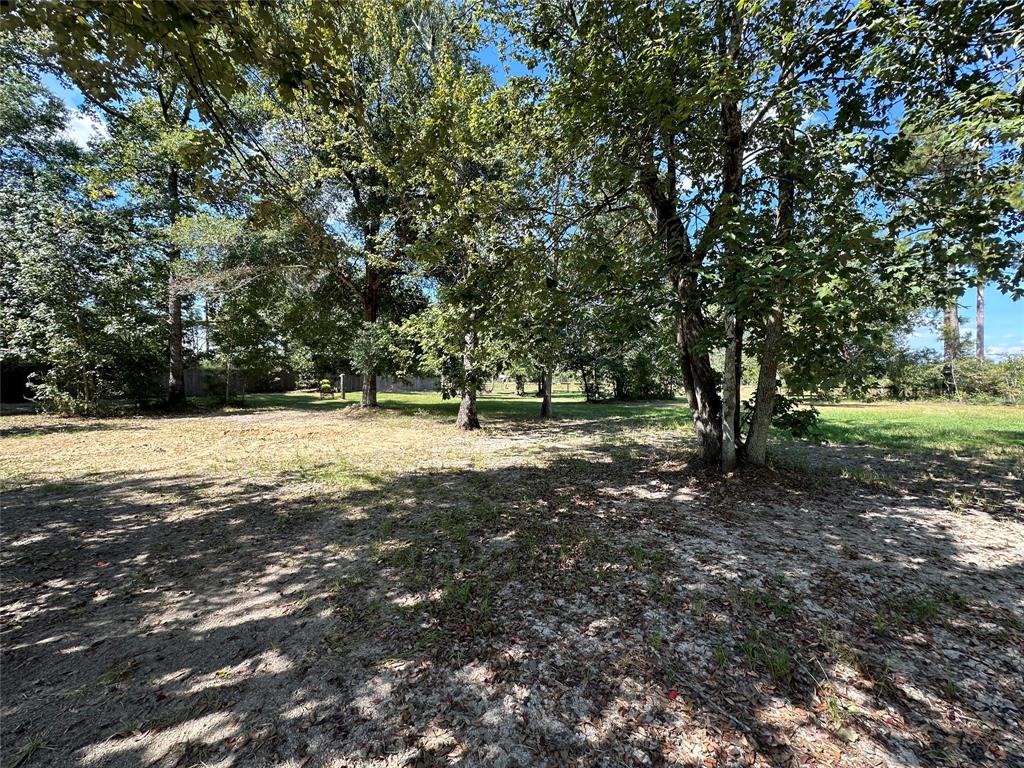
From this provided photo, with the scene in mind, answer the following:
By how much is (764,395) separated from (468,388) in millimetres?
7053

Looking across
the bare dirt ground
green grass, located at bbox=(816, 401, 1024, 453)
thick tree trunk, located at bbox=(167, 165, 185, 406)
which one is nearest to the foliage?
the bare dirt ground

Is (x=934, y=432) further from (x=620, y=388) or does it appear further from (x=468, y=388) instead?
(x=620, y=388)

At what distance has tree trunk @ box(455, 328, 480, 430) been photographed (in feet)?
34.0

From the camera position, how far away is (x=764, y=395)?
19.7 feet

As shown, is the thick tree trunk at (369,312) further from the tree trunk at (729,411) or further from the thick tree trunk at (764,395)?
the thick tree trunk at (764,395)

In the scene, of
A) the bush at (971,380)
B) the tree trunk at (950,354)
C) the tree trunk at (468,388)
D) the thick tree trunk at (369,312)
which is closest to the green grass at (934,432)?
the bush at (971,380)

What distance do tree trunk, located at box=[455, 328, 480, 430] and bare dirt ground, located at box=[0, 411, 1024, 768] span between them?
16.9 ft

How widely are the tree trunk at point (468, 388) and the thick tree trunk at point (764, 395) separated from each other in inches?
231

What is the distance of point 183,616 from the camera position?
280 centimetres

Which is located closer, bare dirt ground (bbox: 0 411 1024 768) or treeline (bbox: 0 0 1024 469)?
bare dirt ground (bbox: 0 411 1024 768)

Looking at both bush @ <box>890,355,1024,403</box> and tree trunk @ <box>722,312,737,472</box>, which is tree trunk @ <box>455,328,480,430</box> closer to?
tree trunk @ <box>722,312,737,472</box>

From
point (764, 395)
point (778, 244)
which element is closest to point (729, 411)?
point (764, 395)

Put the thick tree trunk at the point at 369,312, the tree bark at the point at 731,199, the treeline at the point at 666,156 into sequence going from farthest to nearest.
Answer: the thick tree trunk at the point at 369,312, the tree bark at the point at 731,199, the treeline at the point at 666,156

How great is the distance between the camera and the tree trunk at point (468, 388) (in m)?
10.4
